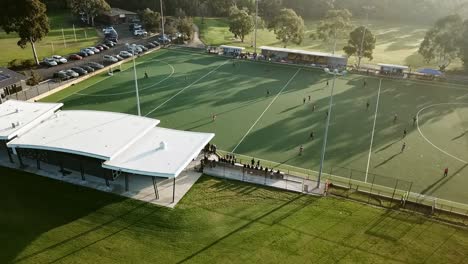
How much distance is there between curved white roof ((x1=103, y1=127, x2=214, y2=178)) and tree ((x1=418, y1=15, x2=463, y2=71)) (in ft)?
177

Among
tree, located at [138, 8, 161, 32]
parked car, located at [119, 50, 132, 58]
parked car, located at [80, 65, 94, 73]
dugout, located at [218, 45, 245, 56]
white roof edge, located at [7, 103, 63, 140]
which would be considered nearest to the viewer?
white roof edge, located at [7, 103, 63, 140]

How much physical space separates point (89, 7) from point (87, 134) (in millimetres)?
71422

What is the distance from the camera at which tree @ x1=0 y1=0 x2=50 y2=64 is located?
60906 millimetres

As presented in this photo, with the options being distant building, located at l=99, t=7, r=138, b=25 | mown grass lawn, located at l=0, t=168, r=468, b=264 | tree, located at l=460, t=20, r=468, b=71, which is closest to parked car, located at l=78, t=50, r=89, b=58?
distant building, located at l=99, t=7, r=138, b=25

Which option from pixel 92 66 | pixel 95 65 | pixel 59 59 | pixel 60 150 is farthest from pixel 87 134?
pixel 59 59

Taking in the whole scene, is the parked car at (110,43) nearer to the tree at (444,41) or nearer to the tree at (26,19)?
the tree at (26,19)

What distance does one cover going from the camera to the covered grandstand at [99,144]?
104 feet

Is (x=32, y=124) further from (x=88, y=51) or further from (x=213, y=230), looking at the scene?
(x=88, y=51)

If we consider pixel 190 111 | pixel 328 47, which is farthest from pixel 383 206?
pixel 328 47

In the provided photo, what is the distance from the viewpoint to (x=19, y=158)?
35.2 m

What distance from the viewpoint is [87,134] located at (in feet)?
115

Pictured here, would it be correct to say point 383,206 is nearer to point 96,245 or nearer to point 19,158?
point 96,245

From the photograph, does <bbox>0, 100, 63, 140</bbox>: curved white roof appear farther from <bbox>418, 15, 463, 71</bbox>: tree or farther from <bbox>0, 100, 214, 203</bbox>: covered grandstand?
<bbox>418, 15, 463, 71</bbox>: tree

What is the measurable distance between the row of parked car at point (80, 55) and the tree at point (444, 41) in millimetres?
64472
